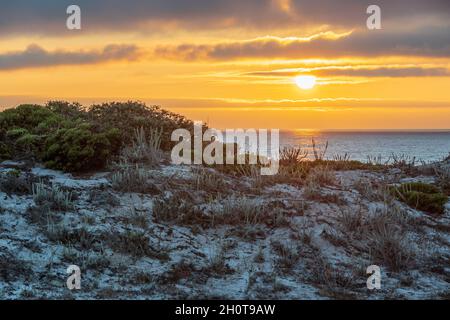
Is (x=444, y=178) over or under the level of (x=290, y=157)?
under

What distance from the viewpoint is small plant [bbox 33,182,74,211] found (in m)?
12.9

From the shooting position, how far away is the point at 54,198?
12977mm

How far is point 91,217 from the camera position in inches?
496

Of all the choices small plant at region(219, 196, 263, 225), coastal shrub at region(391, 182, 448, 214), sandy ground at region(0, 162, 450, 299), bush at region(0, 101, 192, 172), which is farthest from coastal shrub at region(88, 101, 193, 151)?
coastal shrub at region(391, 182, 448, 214)

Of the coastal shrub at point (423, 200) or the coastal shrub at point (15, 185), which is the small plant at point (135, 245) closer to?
the coastal shrub at point (15, 185)

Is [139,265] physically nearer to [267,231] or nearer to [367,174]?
[267,231]

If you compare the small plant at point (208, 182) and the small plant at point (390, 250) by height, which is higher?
the small plant at point (208, 182)

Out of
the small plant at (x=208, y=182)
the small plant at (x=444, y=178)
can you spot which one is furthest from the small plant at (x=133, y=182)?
the small plant at (x=444, y=178)

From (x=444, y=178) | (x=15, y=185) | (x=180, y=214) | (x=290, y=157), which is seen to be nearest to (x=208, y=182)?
(x=180, y=214)

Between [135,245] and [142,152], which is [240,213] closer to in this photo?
[135,245]

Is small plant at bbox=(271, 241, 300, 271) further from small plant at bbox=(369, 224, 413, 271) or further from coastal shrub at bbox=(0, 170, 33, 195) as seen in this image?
coastal shrub at bbox=(0, 170, 33, 195)

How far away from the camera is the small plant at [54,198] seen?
12898mm
